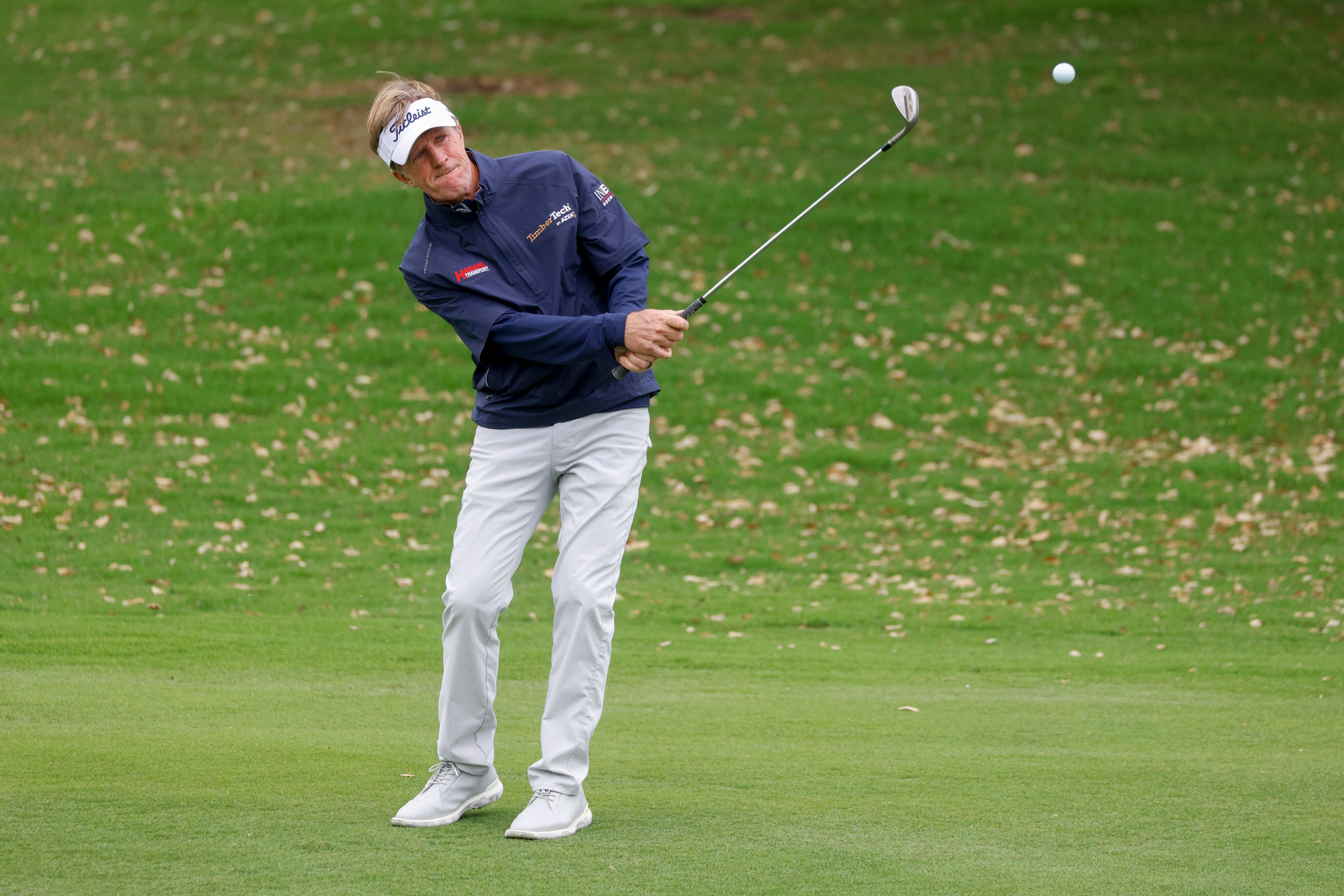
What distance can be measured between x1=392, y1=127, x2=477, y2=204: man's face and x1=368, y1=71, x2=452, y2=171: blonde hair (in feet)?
0.19

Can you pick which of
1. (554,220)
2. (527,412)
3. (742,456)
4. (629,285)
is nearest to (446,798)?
(527,412)

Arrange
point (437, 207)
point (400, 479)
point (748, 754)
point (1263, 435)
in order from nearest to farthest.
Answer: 1. point (437, 207)
2. point (748, 754)
3. point (400, 479)
4. point (1263, 435)

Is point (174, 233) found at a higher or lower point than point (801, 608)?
higher

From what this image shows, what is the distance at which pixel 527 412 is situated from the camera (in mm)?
4273

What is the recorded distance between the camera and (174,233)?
1555 centimetres

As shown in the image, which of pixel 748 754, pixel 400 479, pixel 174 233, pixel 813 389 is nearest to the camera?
pixel 748 754

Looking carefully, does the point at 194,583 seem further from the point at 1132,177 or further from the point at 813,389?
the point at 1132,177

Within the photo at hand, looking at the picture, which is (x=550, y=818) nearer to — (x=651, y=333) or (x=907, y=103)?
(x=651, y=333)

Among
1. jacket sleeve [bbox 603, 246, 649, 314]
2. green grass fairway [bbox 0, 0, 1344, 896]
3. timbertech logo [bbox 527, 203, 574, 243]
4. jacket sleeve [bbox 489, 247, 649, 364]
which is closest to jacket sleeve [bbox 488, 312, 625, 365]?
jacket sleeve [bbox 489, 247, 649, 364]

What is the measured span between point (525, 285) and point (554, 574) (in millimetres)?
926

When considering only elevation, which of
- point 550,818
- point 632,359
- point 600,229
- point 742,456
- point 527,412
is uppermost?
point 600,229

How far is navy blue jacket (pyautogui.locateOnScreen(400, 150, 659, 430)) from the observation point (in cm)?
416

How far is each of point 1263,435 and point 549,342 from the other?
10.7m

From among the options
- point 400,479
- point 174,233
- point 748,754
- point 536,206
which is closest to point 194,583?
point 400,479
